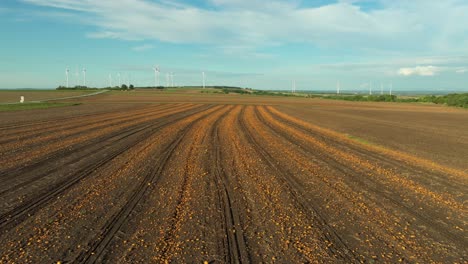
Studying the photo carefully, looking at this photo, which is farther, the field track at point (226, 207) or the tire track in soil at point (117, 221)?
the field track at point (226, 207)

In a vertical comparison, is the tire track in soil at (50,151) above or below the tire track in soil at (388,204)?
above

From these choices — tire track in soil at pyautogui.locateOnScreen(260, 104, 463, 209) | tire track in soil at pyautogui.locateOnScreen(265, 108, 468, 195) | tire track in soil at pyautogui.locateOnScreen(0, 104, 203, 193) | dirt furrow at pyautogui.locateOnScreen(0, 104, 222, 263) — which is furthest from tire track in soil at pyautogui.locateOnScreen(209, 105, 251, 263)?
tire track in soil at pyautogui.locateOnScreen(265, 108, 468, 195)

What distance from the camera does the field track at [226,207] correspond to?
5.12m

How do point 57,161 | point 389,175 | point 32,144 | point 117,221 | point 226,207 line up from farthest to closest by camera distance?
point 32,144 < point 57,161 < point 389,175 < point 226,207 < point 117,221

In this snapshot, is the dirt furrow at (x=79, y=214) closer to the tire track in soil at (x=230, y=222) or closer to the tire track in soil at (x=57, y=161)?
the tire track in soil at (x=57, y=161)

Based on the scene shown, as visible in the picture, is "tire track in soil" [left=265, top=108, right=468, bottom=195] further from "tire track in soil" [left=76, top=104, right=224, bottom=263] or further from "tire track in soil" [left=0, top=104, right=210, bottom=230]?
"tire track in soil" [left=0, top=104, right=210, bottom=230]

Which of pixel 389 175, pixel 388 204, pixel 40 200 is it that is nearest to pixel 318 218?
pixel 388 204

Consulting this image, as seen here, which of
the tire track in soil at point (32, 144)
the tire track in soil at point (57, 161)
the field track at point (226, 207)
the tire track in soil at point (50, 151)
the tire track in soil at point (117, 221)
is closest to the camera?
the tire track in soil at point (117, 221)

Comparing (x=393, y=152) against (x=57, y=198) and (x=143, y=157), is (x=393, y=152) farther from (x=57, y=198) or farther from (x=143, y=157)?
(x=57, y=198)

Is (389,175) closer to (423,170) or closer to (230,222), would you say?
(423,170)

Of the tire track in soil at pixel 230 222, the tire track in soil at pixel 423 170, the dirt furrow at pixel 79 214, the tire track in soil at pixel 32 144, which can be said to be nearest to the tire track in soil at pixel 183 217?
the tire track in soil at pixel 230 222

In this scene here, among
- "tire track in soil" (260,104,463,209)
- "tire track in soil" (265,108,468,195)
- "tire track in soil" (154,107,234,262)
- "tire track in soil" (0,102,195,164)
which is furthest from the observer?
"tire track in soil" (0,102,195,164)

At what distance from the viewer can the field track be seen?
5.12 m

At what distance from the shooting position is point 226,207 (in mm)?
7012
